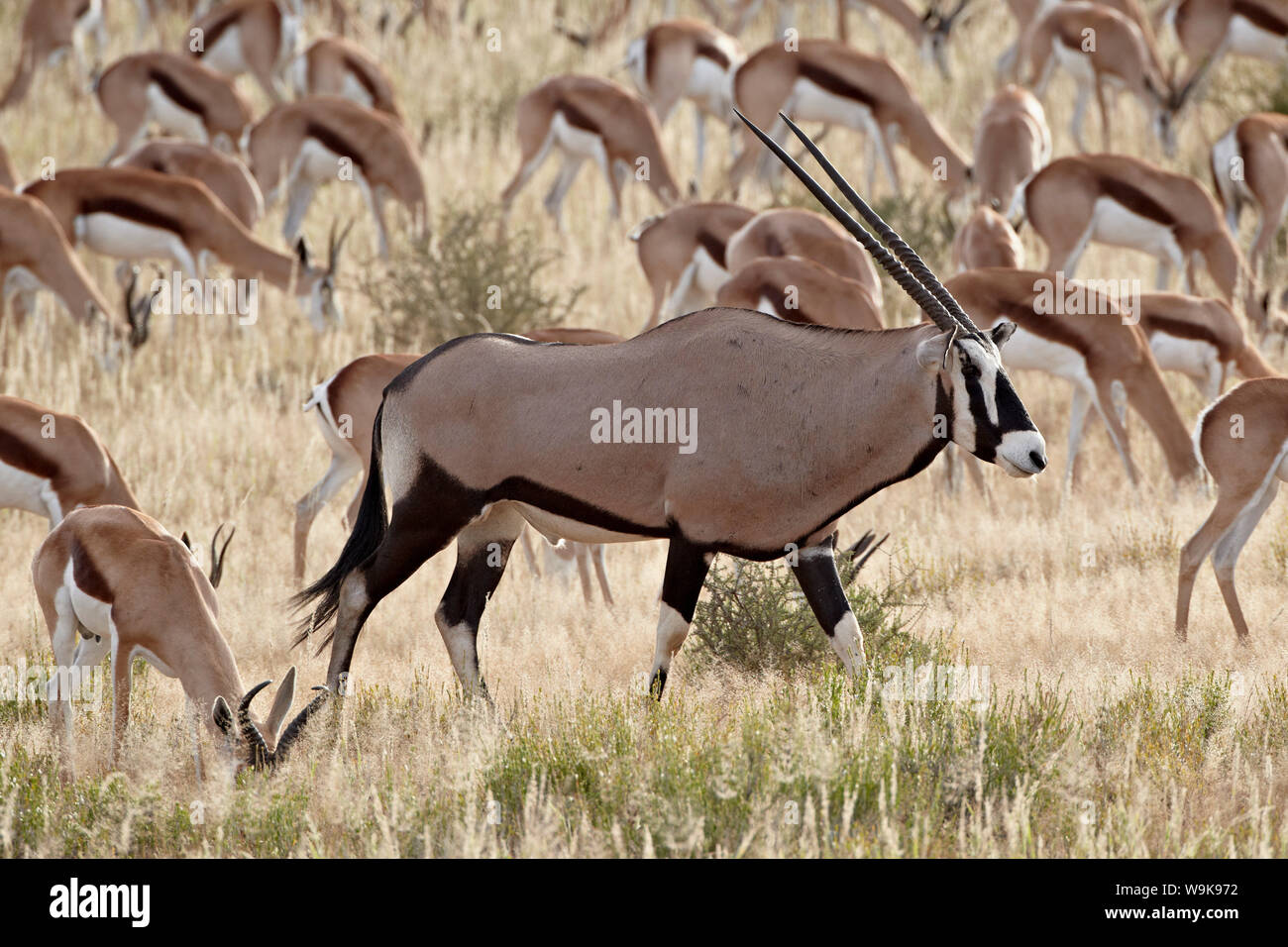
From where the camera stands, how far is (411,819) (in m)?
5.36

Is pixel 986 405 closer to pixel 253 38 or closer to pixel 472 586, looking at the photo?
pixel 472 586

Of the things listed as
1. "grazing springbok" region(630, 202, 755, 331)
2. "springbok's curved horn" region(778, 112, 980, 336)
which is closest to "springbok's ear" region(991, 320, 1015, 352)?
"springbok's curved horn" region(778, 112, 980, 336)

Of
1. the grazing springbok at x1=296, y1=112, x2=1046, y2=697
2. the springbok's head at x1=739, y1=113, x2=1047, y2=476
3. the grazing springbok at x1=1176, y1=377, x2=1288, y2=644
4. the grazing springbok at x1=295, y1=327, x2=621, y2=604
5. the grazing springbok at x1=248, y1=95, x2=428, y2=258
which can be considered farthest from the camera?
the grazing springbok at x1=248, y1=95, x2=428, y2=258

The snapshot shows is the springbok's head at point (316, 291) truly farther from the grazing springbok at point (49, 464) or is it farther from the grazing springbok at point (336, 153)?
the grazing springbok at point (49, 464)

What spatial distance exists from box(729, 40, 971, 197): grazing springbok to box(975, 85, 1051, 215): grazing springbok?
64 centimetres

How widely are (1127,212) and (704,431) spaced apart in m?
8.93

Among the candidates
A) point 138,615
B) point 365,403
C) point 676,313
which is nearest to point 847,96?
point 676,313

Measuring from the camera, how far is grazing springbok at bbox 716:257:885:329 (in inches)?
428

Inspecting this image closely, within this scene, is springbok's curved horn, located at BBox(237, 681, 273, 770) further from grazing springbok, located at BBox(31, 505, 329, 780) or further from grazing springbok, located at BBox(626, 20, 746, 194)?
grazing springbok, located at BBox(626, 20, 746, 194)

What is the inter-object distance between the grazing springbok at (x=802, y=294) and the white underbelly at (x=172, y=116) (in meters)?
11.1

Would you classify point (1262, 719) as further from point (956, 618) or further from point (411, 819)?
point (411, 819)

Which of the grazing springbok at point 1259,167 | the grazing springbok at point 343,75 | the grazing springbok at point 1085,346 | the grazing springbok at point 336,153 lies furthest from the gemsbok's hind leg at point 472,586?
the grazing springbok at point 343,75
